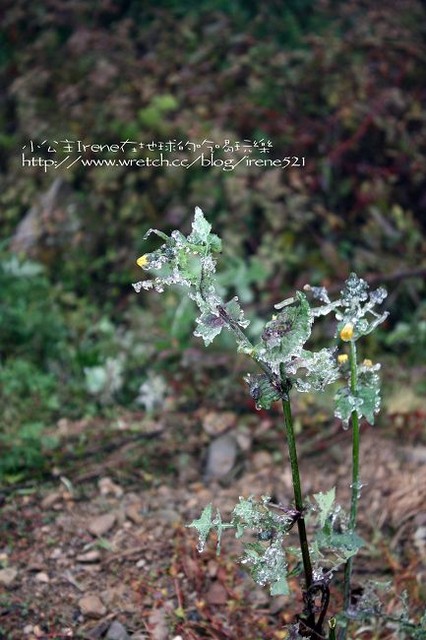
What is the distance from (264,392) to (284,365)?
6cm

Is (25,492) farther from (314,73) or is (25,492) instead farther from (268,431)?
(314,73)

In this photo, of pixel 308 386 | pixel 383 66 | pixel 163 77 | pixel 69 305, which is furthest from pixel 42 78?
pixel 308 386

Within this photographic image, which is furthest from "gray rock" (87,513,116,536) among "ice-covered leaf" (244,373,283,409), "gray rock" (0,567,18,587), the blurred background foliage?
"ice-covered leaf" (244,373,283,409)

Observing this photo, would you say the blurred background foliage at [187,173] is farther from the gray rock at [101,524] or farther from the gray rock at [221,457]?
the gray rock at [101,524]

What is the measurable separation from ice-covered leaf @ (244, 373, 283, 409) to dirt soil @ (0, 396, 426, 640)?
321 millimetres

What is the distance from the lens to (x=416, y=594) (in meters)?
1.93

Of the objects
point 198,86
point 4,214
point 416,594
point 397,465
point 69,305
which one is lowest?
point 416,594

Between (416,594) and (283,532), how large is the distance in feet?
2.33

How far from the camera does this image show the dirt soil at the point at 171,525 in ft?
6.03

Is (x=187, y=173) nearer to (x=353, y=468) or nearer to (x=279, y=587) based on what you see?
(x=353, y=468)

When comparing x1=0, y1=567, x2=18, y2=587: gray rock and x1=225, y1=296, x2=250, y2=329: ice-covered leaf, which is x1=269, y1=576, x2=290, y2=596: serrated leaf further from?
x1=0, y1=567, x2=18, y2=587: gray rock

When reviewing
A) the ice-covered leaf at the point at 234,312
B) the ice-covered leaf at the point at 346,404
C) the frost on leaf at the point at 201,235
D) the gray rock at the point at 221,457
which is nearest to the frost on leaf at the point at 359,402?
the ice-covered leaf at the point at 346,404

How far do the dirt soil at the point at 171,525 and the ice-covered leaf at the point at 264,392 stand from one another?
321 mm

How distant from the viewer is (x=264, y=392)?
4.50 feet
